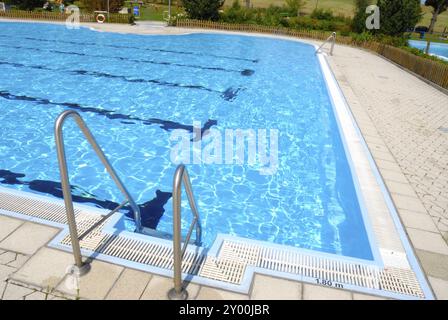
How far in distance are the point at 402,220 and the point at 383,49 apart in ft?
63.6

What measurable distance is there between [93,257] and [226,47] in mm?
19327

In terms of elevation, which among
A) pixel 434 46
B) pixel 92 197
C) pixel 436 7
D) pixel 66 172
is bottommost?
pixel 92 197

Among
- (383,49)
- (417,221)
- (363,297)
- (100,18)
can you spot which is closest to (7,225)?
(363,297)

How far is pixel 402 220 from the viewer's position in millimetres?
4812

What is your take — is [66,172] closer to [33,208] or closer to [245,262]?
[33,208]

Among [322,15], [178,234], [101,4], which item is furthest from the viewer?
[322,15]

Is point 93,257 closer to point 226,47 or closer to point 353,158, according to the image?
point 353,158

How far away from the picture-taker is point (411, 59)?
16188 millimetres

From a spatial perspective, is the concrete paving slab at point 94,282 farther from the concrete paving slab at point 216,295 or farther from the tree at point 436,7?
the tree at point 436,7

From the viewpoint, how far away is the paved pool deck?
3191mm

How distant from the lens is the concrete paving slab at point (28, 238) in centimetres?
364

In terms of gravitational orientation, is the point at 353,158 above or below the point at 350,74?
below

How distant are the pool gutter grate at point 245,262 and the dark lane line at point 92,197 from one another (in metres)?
1.53

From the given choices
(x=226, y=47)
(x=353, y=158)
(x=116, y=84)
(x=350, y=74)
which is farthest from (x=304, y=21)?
(x=353, y=158)
